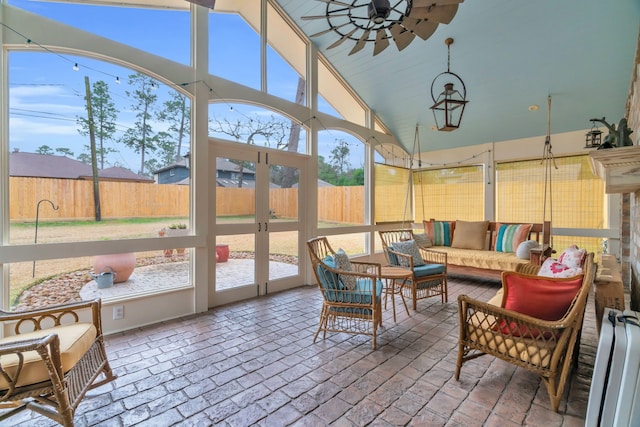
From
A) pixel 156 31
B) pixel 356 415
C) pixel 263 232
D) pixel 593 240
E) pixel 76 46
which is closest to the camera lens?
pixel 356 415

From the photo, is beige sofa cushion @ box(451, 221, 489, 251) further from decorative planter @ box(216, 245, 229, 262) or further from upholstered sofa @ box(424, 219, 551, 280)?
decorative planter @ box(216, 245, 229, 262)

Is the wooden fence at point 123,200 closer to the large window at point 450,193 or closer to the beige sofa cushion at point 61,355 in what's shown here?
the beige sofa cushion at point 61,355

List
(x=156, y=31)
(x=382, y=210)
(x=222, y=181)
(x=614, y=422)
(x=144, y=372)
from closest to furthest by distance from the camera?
(x=614, y=422) → (x=144, y=372) → (x=156, y=31) → (x=222, y=181) → (x=382, y=210)

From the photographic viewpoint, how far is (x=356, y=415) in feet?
6.31

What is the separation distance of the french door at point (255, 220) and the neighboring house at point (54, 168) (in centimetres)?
108

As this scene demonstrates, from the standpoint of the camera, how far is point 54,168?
9.52 feet

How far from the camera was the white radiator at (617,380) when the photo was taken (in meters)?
1.46

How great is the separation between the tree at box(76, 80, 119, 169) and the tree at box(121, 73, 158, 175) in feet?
0.52

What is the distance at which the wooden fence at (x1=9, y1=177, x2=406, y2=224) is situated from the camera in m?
2.77

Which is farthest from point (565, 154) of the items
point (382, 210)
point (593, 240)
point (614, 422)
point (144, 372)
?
point (144, 372)

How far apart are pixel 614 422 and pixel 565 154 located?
193 inches

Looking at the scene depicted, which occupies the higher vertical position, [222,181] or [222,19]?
[222,19]

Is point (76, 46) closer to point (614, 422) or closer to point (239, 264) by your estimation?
point (239, 264)

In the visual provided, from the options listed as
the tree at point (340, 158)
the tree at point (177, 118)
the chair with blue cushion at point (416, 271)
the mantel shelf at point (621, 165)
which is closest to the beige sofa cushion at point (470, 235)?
the chair with blue cushion at point (416, 271)
